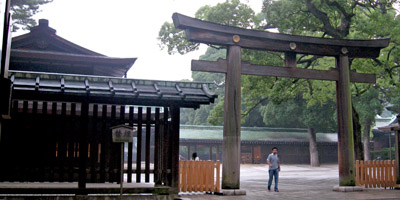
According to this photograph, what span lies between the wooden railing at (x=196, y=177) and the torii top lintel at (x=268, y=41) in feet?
14.2

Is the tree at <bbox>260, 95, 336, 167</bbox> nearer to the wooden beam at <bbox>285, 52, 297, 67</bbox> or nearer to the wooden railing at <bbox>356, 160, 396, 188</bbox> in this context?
the wooden railing at <bbox>356, 160, 396, 188</bbox>

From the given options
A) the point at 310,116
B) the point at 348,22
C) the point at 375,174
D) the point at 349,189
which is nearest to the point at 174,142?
the point at 349,189

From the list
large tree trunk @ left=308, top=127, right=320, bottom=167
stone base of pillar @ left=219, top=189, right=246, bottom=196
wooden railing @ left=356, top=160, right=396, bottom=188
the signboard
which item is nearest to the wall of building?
large tree trunk @ left=308, top=127, right=320, bottom=167

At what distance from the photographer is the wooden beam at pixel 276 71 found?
14.6 m

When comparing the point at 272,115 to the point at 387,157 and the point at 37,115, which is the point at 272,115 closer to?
the point at 387,157

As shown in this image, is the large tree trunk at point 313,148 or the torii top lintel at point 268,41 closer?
the torii top lintel at point 268,41

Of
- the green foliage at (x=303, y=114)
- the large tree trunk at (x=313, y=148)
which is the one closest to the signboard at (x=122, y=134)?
the green foliage at (x=303, y=114)

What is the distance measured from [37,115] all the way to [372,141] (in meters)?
49.9

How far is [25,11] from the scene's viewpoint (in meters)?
42.9

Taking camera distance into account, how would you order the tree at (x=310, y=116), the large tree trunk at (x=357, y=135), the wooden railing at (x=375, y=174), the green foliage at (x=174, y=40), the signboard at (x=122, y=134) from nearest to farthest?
the signboard at (x=122, y=134) → the wooden railing at (x=375, y=174) → the large tree trunk at (x=357, y=135) → the green foliage at (x=174, y=40) → the tree at (x=310, y=116)

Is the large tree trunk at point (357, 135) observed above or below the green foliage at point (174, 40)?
below

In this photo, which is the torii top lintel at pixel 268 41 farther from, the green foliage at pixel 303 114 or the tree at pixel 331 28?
the green foliage at pixel 303 114

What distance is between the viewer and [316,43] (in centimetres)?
1664

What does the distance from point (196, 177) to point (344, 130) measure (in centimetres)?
625
